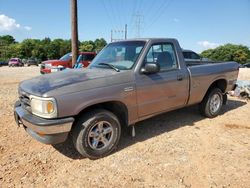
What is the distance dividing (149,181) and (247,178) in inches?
55.3

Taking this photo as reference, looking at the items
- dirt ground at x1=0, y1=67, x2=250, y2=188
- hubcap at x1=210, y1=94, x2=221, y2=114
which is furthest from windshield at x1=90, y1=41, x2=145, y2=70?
hubcap at x1=210, y1=94, x2=221, y2=114

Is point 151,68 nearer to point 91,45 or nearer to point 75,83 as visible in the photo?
point 75,83

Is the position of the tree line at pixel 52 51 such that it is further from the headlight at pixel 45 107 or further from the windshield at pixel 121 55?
the headlight at pixel 45 107

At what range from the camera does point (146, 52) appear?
14.4 feet

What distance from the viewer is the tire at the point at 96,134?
368 cm

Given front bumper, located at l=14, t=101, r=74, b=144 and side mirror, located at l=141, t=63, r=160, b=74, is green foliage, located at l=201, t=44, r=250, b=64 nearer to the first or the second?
side mirror, located at l=141, t=63, r=160, b=74

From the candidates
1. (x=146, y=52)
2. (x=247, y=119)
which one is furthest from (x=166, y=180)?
(x=247, y=119)

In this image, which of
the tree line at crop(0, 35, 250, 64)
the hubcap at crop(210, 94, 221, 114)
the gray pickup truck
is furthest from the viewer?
the tree line at crop(0, 35, 250, 64)

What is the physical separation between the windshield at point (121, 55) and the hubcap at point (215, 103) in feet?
8.63

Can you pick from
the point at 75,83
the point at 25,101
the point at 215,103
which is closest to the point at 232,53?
the point at 215,103

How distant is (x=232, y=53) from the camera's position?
80.9 meters

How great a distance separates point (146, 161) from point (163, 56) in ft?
6.99

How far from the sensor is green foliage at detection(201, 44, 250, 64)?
80.3 m

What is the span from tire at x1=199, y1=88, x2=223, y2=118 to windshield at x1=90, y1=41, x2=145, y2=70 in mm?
2401
